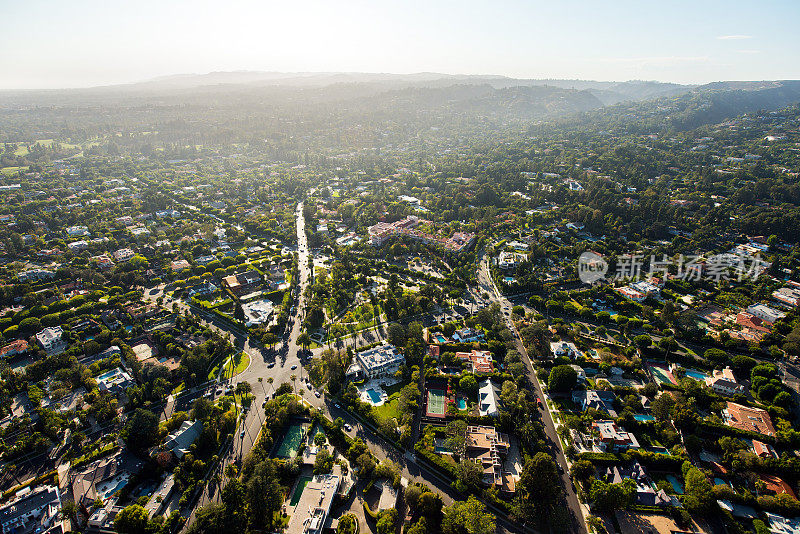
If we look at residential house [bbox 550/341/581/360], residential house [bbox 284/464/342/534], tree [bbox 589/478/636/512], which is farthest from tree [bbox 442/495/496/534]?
residential house [bbox 550/341/581/360]

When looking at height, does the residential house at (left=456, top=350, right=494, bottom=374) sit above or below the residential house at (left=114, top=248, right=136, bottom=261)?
below

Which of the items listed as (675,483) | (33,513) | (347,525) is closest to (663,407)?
(675,483)

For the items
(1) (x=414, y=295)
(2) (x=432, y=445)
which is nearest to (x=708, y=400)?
(2) (x=432, y=445)

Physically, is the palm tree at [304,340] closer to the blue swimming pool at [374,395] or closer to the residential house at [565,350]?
the blue swimming pool at [374,395]

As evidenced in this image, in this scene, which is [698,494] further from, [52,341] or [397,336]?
[52,341]

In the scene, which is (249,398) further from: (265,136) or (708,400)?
(265,136)

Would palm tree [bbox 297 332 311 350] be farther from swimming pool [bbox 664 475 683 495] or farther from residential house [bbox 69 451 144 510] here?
swimming pool [bbox 664 475 683 495]
